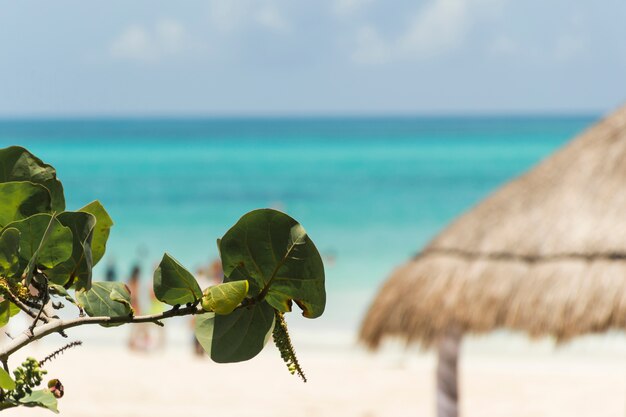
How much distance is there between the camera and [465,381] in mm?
11242

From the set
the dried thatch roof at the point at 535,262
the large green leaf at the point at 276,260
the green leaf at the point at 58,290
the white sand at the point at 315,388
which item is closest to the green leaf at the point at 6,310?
the green leaf at the point at 58,290

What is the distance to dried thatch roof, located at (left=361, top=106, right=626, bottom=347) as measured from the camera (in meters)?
4.75

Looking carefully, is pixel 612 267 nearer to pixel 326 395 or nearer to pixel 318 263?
pixel 318 263

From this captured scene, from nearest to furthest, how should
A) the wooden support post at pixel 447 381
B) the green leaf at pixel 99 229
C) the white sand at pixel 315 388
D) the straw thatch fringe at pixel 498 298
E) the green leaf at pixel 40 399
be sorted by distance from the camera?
1. the green leaf at pixel 40 399
2. the green leaf at pixel 99 229
3. the straw thatch fringe at pixel 498 298
4. the wooden support post at pixel 447 381
5. the white sand at pixel 315 388

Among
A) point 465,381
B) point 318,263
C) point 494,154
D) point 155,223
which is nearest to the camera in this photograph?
point 318,263

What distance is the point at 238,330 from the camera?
0.51 m

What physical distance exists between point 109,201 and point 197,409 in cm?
2731

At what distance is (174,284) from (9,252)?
0.27 feet

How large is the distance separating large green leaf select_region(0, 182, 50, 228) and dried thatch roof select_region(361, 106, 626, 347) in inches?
173

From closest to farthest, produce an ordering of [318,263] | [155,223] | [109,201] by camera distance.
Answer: [318,263] → [155,223] → [109,201]

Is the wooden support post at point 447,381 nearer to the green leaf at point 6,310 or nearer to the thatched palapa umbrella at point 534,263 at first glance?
the thatched palapa umbrella at point 534,263

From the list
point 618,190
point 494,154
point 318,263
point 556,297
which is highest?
point 494,154

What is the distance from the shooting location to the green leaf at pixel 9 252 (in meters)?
0.50

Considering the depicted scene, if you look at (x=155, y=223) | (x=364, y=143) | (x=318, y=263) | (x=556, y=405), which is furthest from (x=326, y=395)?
(x=364, y=143)
